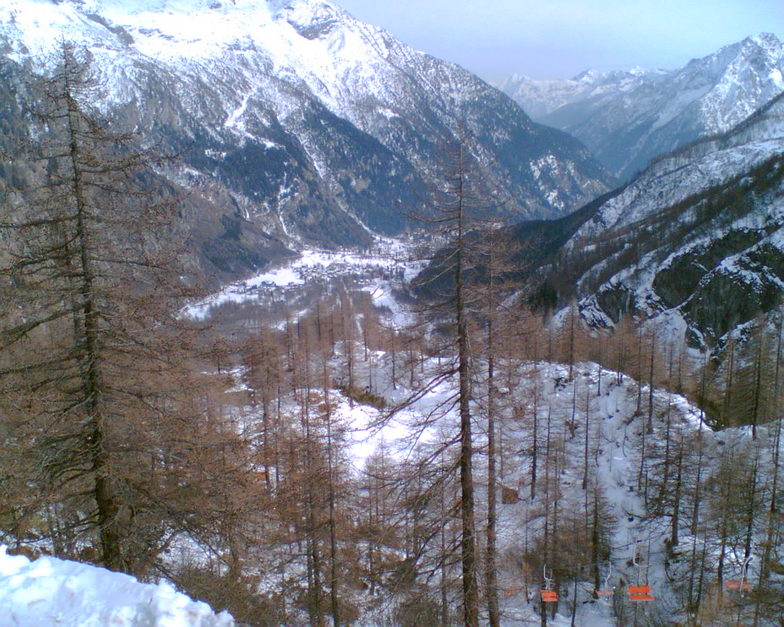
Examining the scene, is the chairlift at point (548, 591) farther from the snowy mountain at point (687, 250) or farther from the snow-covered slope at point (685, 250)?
the snow-covered slope at point (685, 250)

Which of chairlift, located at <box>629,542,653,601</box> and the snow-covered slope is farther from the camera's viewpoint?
the snow-covered slope

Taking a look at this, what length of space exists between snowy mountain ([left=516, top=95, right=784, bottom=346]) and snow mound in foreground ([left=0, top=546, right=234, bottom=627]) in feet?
76.6

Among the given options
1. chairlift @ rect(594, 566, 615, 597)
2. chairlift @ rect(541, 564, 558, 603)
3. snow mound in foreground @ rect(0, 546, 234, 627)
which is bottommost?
chairlift @ rect(594, 566, 615, 597)

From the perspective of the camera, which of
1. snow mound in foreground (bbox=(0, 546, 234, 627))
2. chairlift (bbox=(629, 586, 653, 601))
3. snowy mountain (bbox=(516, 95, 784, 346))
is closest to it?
snow mound in foreground (bbox=(0, 546, 234, 627))

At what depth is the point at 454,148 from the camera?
10461mm

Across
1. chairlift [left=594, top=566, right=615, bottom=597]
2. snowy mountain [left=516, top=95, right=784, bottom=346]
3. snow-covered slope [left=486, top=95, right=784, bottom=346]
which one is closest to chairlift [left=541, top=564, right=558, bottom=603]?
chairlift [left=594, top=566, right=615, bottom=597]

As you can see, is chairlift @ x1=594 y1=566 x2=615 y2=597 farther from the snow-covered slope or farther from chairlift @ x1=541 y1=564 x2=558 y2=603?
the snow-covered slope

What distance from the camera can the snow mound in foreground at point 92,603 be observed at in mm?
5684

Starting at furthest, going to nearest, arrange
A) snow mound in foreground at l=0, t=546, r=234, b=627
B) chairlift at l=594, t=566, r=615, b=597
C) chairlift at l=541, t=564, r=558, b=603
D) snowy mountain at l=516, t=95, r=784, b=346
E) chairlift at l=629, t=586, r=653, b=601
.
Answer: snowy mountain at l=516, t=95, r=784, b=346, chairlift at l=594, t=566, r=615, b=597, chairlift at l=629, t=586, r=653, b=601, chairlift at l=541, t=564, r=558, b=603, snow mound in foreground at l=0, t=546, r=234, b=627

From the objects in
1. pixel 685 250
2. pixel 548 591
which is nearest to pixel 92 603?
pixel 548 591

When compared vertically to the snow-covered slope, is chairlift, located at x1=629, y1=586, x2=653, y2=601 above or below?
below

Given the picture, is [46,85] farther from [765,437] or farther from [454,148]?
[765,437]

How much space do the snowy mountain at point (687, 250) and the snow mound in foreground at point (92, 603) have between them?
2336 centimetres

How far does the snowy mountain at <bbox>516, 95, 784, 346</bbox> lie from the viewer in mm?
56781
